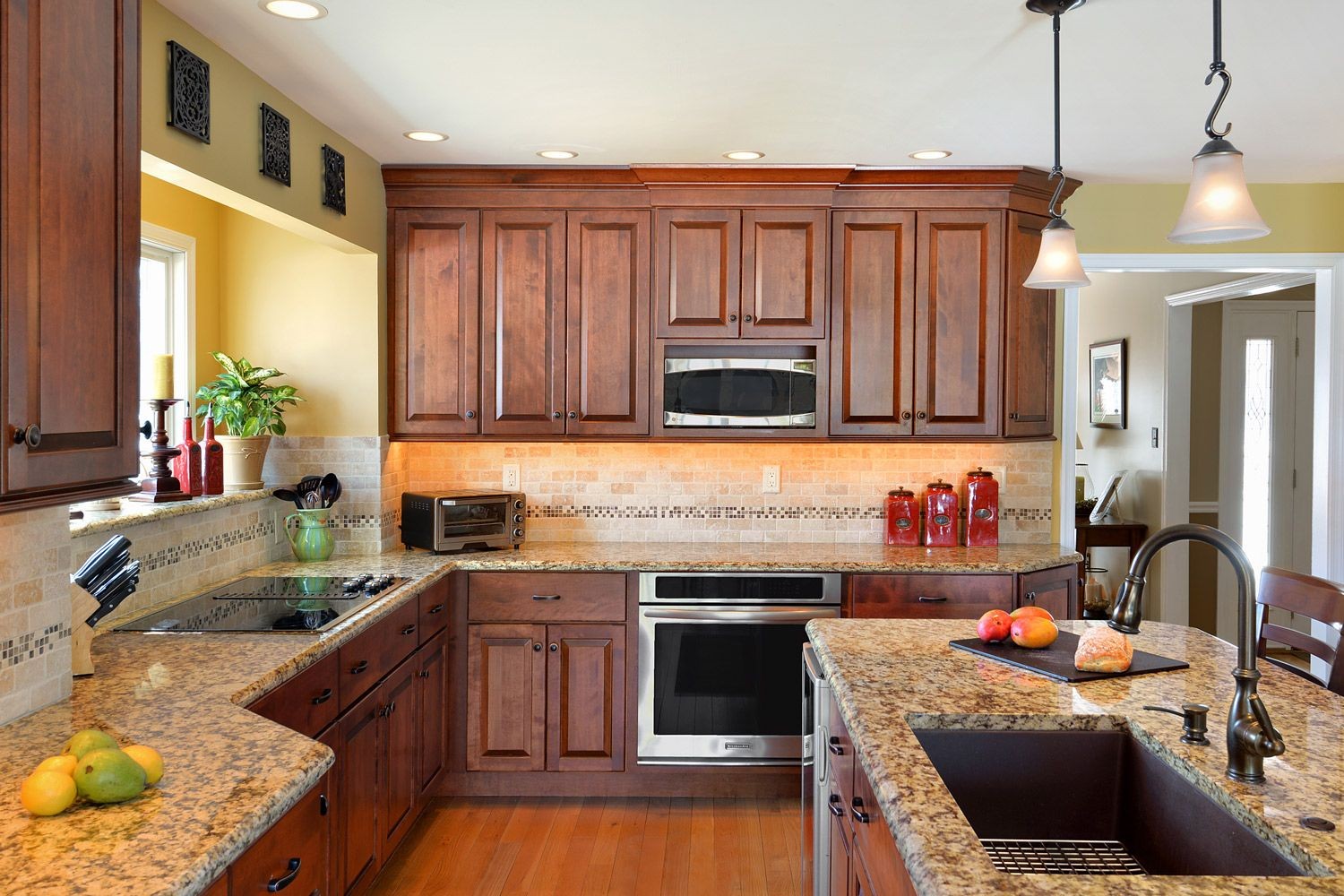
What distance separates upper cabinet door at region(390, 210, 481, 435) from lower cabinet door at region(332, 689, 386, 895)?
1.46 m

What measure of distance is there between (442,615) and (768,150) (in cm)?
208

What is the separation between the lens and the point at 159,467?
310 centimetres

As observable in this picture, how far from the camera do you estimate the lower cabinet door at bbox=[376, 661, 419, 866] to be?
3.07 meters

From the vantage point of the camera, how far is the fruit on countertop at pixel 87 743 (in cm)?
154

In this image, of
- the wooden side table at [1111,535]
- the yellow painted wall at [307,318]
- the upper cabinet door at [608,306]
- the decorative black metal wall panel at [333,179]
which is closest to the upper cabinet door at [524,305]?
the upper cabinet door at [608,306]

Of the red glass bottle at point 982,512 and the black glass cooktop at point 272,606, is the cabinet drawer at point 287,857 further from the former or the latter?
the red glass bottle at point 982,512

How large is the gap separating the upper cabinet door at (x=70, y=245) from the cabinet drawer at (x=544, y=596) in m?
2.06

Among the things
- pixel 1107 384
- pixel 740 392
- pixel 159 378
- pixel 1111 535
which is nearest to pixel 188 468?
pixel 159 378

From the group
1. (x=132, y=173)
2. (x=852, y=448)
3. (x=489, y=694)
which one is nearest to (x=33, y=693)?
(x=132, y=173)

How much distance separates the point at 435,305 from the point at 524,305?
0.36 meters

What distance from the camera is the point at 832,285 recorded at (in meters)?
4.08

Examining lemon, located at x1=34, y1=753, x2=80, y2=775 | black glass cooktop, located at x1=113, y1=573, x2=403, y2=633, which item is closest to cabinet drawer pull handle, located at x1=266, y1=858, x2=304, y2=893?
lemon, located at x1=34, y1=753, x2=80, y2=775

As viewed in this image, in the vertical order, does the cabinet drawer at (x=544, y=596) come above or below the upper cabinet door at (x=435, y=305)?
below

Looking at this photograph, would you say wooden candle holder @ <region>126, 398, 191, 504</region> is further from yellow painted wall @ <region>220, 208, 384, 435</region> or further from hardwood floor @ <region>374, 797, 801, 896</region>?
hardwood floor @ <region>374, 797, 801, 896</region>
